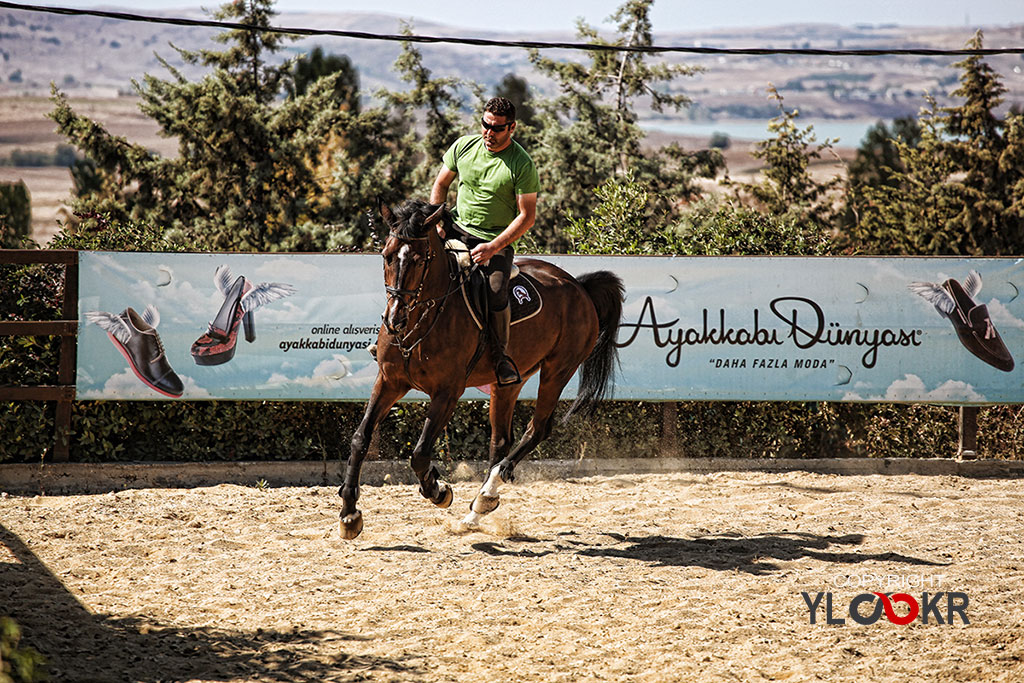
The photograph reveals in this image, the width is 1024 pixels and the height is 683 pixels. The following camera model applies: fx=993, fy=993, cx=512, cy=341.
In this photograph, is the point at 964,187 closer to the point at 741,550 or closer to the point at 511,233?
the point at 741,550

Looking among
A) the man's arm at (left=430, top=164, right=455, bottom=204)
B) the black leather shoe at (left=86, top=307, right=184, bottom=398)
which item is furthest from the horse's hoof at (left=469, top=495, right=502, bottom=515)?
the black leather shoe at (left=86, top=307, right=184, bottom=398)

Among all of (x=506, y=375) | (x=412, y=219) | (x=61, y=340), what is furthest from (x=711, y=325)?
(x=61, y=340)

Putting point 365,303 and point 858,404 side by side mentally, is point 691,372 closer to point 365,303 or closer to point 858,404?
point 858,404

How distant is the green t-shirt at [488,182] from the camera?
25.7 feet

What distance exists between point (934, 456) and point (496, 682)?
780cm

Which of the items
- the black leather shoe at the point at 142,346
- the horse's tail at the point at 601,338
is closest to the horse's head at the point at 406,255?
the horse's tail at the point at 601,338

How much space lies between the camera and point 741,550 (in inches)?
300

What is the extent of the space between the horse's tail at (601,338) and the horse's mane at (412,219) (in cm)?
265

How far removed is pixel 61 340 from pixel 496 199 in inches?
189

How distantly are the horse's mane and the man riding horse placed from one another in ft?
2.13

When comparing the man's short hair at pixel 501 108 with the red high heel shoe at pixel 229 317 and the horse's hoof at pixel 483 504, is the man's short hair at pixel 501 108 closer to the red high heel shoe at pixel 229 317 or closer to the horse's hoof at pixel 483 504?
the horse's hoof at pixel 483 504

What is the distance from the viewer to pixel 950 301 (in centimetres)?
1080

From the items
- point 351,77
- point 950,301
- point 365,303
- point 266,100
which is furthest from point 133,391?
point 351,77

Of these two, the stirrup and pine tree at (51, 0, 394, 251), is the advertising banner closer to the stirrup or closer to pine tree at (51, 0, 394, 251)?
the stirrup
